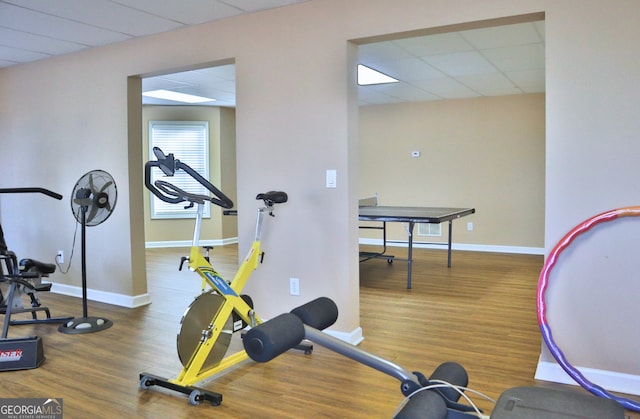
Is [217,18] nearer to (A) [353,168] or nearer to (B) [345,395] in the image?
(A) [353,168]

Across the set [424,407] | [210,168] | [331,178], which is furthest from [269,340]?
[210,168]

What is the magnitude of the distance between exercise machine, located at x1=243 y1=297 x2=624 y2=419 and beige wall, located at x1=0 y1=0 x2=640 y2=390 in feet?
5.00

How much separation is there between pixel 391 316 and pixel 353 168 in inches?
58.2

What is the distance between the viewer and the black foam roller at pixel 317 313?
151 centimetres

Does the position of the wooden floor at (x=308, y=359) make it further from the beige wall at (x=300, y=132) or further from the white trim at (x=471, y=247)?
the white trim at (x=471, y=247)

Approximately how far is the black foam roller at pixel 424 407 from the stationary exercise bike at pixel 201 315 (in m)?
1.53

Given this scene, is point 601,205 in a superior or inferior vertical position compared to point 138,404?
superior

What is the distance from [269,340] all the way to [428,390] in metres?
0.49

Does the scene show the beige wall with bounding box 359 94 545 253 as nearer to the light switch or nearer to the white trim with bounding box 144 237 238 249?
the white trim with bounding box 144 237 238 249

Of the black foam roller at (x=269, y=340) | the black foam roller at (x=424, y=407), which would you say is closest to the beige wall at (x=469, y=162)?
the black foam roller at (x=424, y=407)

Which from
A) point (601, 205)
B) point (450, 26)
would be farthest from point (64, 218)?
point (601, 205)

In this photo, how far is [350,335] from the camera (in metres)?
3.44

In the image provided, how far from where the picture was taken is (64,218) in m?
4.93

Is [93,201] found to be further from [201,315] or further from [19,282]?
[201,315]
